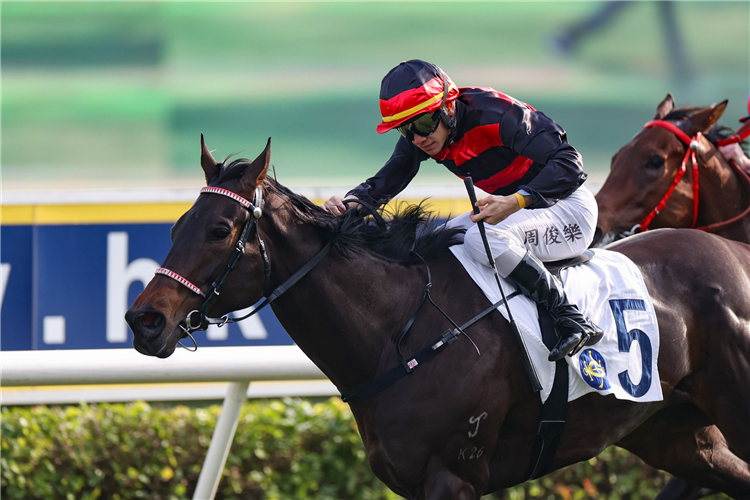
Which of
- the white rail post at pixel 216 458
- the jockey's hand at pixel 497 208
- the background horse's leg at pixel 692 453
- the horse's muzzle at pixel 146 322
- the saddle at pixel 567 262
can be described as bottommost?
the white rail post at pixel 216 458

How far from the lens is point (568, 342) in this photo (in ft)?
8.00

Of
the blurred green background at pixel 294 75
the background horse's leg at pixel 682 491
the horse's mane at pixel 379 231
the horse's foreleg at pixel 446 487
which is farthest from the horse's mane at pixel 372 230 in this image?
the blurred green background at pixel 294 75

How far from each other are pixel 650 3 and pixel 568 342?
163 inches

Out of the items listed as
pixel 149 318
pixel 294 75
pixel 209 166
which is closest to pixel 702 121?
pixel 209 166

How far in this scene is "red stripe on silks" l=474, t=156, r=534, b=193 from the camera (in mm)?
2729

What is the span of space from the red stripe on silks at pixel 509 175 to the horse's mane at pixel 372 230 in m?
0.20

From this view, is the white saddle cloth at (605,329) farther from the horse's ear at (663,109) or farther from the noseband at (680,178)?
the horse's ear at (663,109)

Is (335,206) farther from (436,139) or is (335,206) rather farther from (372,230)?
(436,139)

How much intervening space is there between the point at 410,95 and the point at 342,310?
72 centimetres

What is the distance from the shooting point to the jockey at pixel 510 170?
2494 mm

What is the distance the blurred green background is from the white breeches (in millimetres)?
2653

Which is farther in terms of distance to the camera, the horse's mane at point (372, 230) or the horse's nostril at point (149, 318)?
the horse's mane at point (372, 230)

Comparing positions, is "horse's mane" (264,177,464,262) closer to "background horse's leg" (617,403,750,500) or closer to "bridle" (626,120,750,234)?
"background horse's leg" (617,403,750,500)

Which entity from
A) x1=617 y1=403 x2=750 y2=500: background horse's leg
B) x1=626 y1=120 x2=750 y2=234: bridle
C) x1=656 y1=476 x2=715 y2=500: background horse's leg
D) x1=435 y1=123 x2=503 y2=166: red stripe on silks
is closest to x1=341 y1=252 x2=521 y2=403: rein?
x1=435 y1=123 x2=503 y2=166: red stripe on silks
